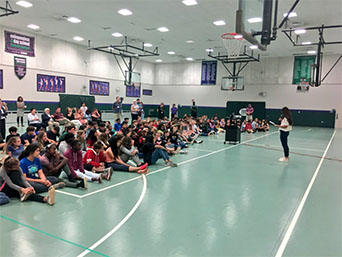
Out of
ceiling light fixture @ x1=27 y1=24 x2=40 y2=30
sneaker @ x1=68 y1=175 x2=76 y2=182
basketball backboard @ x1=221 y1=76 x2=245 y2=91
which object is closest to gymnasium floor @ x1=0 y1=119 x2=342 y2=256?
sneaker @ x1=68 y1=175 x2=76 y2=182

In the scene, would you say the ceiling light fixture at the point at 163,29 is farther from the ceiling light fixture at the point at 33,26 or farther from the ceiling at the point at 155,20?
the ceiling light fixture at the point at 33,26

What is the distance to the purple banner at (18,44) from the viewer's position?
50.6 feet

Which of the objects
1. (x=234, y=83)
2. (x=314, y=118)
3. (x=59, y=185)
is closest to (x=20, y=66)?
(x=59, y=185)

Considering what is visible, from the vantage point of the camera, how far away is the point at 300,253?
120 inches

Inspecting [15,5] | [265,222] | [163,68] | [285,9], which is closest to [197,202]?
[265,222]

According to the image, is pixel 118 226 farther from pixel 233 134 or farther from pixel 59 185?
pixel 233 134

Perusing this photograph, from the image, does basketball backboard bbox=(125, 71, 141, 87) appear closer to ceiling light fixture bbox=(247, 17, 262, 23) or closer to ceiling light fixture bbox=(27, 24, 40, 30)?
ceiling light fixture bbox=(27, 24, 40, 30)

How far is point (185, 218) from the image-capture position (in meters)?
3.89

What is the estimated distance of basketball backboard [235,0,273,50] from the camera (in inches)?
184

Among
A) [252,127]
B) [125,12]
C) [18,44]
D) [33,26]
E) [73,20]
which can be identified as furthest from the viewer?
[252,127]

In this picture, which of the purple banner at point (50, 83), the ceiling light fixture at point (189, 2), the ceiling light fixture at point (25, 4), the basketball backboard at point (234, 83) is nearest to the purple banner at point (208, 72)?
the basketball backboard at point (234, 83)

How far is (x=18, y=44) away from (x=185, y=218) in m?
16.5

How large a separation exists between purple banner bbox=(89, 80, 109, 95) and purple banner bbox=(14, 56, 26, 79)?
5297 millimetres

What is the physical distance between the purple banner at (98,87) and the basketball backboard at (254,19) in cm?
1741
